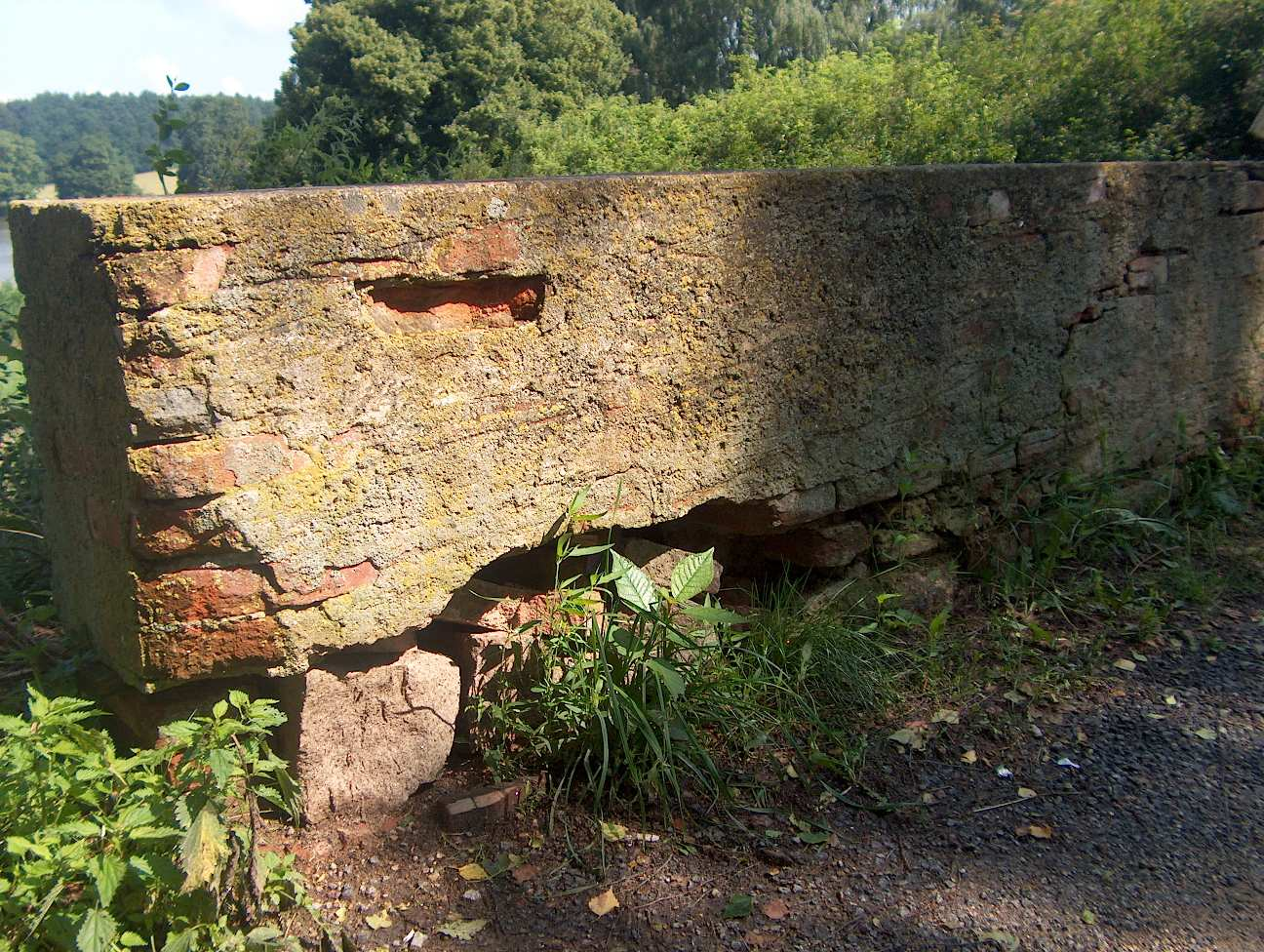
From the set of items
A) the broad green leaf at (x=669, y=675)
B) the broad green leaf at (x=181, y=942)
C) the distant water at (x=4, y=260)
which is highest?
the distant water at (x=4, y=260)

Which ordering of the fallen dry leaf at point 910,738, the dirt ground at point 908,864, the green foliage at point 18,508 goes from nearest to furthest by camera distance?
the dirt ground at point 908,864
the fallen dry leaf at point 910,738
the green foliage at point 18,508

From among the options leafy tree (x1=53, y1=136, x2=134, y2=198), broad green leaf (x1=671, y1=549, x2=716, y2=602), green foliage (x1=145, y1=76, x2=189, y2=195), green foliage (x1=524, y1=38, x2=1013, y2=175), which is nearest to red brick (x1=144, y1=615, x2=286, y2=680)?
broad green leaf (x1=671, y1=549, x2=716, y2=602)

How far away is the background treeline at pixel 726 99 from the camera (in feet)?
19.3

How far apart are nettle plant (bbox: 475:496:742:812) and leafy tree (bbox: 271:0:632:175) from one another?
24.7 feet

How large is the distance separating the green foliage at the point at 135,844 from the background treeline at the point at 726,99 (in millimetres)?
2507

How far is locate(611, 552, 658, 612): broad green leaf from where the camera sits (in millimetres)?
2510

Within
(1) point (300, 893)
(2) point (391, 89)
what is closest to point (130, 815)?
(1) point (300, 893)

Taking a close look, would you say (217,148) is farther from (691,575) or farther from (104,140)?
(691,575)

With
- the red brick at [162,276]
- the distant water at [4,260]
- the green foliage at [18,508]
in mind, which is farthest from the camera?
the distant water at [4,260]

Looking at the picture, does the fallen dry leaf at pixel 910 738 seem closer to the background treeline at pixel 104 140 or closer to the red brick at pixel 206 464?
the red brick at pixel 206 464

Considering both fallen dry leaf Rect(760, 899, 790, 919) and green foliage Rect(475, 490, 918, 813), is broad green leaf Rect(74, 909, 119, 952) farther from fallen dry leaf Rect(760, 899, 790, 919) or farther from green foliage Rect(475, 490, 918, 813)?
fallen dry leaf Rect(760, 899, 790, 919)

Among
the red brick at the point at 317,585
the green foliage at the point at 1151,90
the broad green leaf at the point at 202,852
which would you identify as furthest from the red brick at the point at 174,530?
the green foliage at the point at 1151,90

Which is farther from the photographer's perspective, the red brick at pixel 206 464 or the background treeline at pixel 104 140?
the background treeline at pixel 104 140

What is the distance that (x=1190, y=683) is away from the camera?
3008 millimetres
